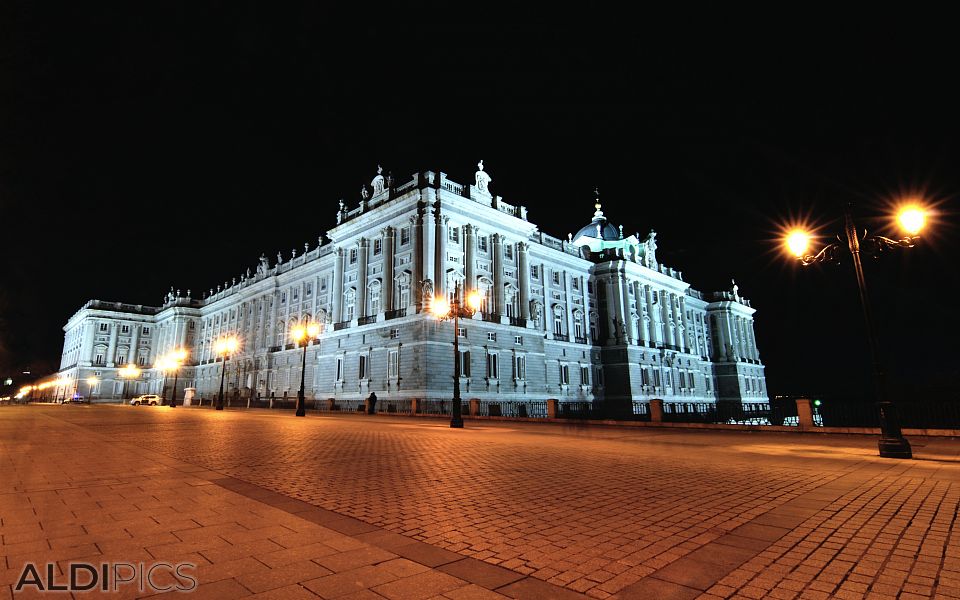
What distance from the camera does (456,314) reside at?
23.6m

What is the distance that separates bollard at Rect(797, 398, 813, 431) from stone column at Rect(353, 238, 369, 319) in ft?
113

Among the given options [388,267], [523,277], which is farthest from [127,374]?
[523,277]

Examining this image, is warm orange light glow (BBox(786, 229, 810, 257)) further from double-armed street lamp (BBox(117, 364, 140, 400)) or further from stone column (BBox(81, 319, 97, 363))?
stone column (BBox(81, 319, 97, 363))

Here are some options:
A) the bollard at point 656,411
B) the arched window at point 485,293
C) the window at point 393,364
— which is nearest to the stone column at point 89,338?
the window at point 393,364

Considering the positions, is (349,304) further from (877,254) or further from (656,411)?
(877,254)

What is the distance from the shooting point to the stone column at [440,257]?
3859cm

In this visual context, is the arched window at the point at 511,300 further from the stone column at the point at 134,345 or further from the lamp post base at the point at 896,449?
the stone column at the point at 134,345

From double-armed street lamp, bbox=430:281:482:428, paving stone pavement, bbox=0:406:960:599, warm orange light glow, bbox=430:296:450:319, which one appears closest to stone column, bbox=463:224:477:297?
double-armed street lamp, bbox=430:281:482:428

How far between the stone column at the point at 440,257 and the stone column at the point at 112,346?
8707cm

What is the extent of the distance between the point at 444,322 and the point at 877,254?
28.9 m

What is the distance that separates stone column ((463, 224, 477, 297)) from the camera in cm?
4131

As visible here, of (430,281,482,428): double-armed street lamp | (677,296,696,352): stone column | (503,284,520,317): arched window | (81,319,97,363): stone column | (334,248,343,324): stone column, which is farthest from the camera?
(81,319,97,363): stone column

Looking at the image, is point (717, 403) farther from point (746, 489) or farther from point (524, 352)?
point (746, 489)

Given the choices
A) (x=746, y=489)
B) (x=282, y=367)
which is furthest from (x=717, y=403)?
(x=746, y=489)
